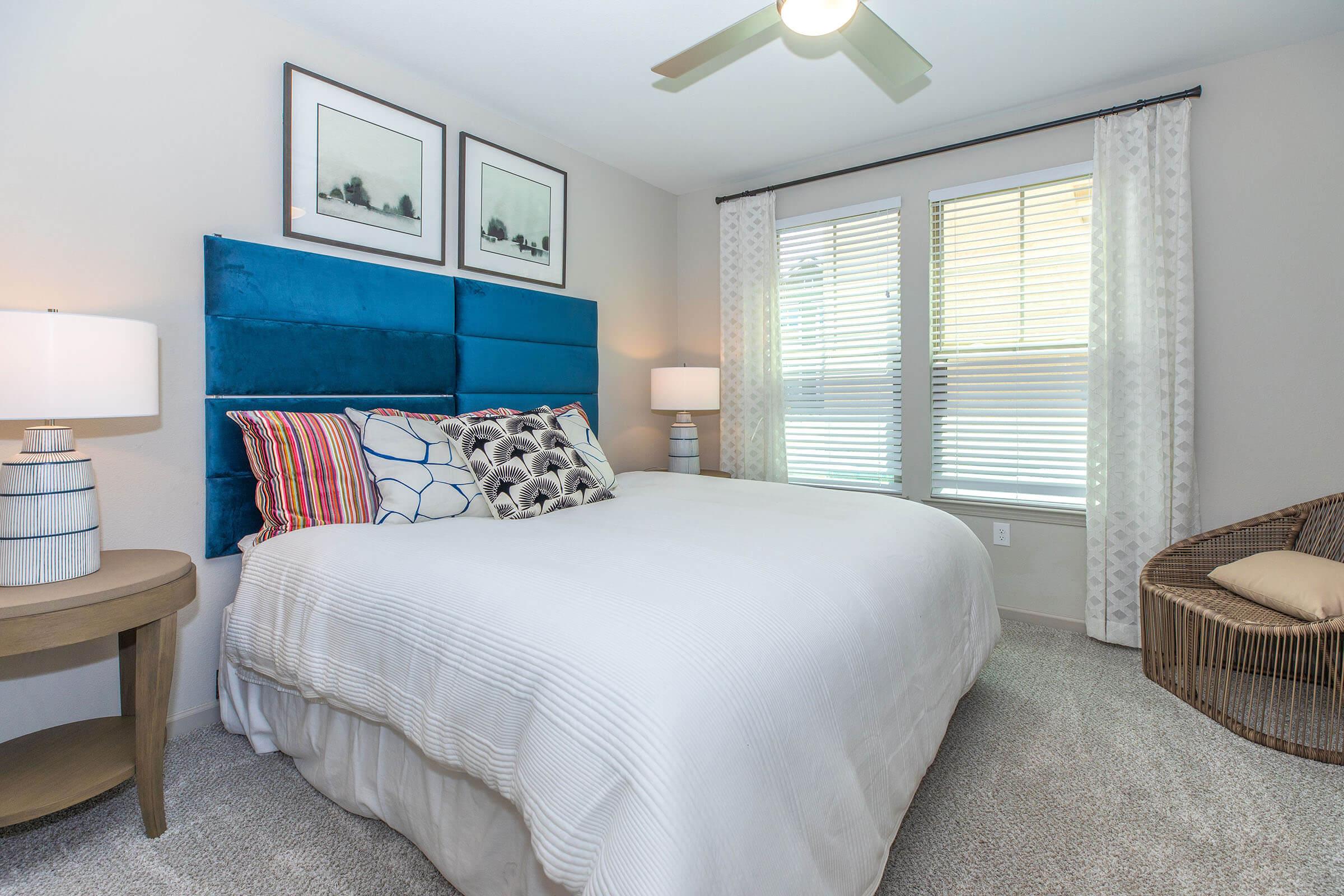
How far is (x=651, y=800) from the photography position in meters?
0.89

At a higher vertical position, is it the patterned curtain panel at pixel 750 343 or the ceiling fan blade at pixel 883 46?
the ceiling fan blade at pixel 883 46

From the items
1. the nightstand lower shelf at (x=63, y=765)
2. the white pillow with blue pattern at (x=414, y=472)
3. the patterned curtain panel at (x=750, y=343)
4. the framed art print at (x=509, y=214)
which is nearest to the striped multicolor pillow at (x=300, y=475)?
the white pillow with blue pattern at (x=414, y=472)

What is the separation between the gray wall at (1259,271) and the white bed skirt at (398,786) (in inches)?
113

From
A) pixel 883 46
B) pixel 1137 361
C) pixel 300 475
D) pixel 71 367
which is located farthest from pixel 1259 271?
pixel 71 367

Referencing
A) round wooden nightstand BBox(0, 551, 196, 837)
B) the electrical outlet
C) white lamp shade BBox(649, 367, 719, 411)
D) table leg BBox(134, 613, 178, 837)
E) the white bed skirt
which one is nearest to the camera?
the white bed skirt

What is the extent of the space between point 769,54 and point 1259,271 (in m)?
2.20

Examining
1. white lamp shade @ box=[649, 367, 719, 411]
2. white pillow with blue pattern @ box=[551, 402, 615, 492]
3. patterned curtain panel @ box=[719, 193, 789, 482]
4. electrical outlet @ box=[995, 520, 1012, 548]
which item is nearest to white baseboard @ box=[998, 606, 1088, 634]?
electrical outlet @ box=[995, 520, 1012, 548]

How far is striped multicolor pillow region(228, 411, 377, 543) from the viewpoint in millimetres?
2004

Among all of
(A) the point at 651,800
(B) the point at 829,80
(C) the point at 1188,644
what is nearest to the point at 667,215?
(B) the point at 829,80

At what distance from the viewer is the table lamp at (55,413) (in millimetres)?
1449

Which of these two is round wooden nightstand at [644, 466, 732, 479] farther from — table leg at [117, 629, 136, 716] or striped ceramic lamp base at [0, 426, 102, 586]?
striped ceramic lamp base at [0, 426, 102, 586]

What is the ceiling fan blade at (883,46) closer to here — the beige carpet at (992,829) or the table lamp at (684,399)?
the table lamp at (684,399)

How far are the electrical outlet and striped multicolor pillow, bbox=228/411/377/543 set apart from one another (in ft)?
9.44

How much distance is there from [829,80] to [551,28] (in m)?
1.21
